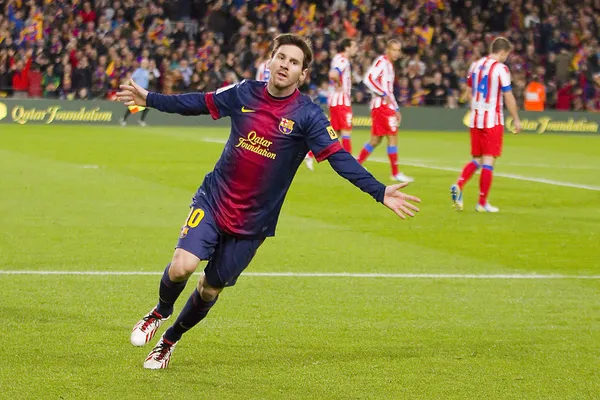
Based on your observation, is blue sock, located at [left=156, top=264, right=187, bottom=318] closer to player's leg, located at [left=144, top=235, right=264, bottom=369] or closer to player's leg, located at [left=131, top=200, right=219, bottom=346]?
player's leg, located at [left=131, top=200, right=219, bottom=346]

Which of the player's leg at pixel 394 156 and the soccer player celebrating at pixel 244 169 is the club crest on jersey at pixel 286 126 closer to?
the soccer player celebrating at pixel 244 169

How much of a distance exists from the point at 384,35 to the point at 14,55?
12327mm

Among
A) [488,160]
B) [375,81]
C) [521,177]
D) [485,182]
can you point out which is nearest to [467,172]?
[488,160]

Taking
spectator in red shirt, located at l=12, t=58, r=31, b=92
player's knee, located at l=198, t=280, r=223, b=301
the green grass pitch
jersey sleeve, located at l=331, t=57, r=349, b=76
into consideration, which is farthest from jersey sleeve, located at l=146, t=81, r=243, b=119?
spectator in red shirt, located at l=12, t=58, r=31, b=92

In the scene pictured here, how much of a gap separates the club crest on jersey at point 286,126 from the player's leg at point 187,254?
0.64m

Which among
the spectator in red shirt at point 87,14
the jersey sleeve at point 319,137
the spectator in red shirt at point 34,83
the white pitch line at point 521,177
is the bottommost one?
the spectator in red shirt at point 34,83

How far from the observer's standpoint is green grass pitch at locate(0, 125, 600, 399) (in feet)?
Answer: 21.5

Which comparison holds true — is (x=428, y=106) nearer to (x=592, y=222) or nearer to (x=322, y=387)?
(x=592, y=222)

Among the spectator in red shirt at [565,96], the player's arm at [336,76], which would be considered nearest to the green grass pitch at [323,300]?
the player's arm at [336,76]

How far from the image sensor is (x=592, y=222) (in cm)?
1442

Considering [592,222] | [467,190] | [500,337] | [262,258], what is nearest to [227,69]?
[467,190]

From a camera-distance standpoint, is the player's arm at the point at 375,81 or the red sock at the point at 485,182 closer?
the red sock at the point at 485,182

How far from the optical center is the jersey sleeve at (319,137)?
6.49 metres

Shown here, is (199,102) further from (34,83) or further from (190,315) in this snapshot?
(34,83)
